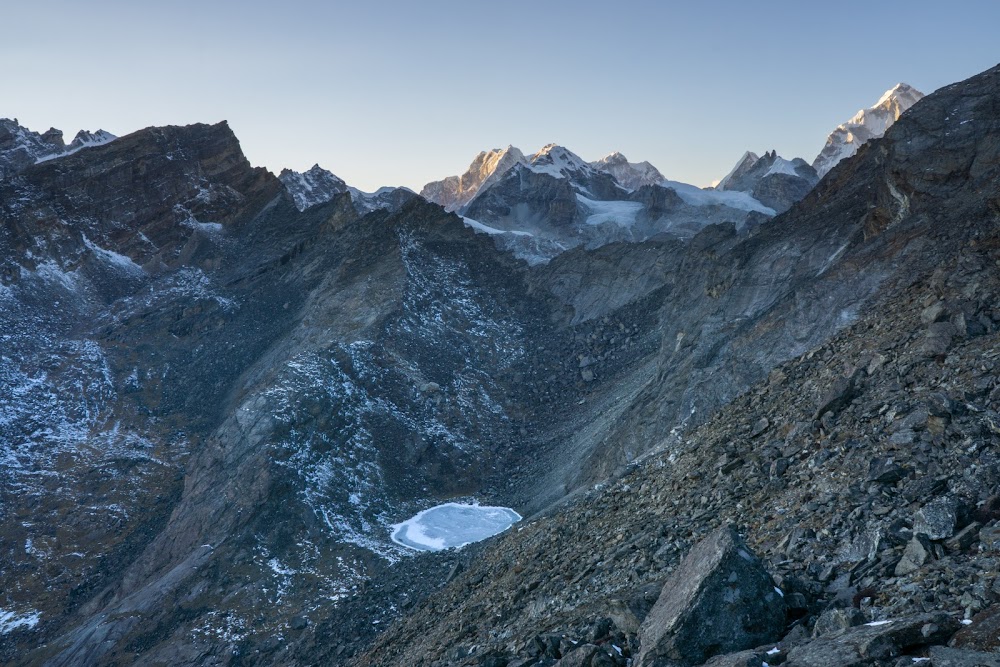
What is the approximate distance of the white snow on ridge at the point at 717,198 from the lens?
11831 centimetres

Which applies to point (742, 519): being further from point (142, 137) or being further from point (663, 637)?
point (142, 137)

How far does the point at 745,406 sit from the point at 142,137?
70115 mm

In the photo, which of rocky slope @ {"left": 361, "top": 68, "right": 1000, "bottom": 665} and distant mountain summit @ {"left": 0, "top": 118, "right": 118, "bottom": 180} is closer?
rocky slope @ {"left": 361, "top": 68, "right": 1000, "bottom": 665}

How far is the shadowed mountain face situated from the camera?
31469 millimetres

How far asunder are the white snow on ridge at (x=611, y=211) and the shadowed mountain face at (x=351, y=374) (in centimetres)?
4252

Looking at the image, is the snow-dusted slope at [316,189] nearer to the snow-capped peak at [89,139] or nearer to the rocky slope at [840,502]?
the snow-capped peak at [89,139]

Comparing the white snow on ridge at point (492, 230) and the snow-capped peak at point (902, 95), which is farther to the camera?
the snow-capped peak at point (902, 95)

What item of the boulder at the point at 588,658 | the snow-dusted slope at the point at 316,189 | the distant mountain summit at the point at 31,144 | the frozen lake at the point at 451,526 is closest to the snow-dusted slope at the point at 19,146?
the distant mountain summit at the point at 31,144

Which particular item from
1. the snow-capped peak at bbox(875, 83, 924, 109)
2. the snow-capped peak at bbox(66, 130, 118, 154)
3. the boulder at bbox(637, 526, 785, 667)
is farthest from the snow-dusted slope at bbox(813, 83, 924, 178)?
the boulder at bbox(637, 526, 785, 667)

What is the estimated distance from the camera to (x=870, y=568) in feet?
41.3

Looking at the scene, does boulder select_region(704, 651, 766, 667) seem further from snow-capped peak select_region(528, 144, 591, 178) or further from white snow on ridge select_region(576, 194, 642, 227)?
snow-capped peak select_region(528, 144, 591, 178)

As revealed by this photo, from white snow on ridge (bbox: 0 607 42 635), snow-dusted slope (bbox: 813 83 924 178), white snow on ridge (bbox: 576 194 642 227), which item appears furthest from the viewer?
snow-dusted slope (bbox: 813 83 924 178)

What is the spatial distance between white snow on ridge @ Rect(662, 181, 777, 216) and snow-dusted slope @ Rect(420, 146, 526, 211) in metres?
50.0

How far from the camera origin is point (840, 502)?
616 inches
